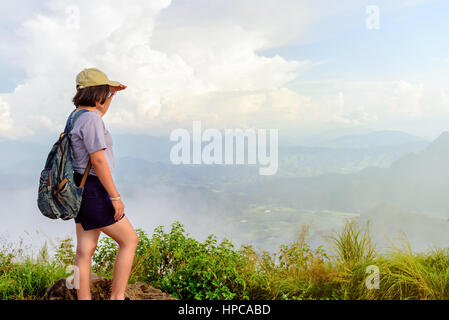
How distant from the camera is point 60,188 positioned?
3295 mm

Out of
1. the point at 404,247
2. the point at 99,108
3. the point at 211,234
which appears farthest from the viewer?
the point at 211,234

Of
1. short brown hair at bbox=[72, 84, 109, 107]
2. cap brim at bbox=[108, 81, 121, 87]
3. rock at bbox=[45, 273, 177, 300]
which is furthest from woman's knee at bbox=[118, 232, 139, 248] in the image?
cap brim at bbox=[108, 81, 121, 87]

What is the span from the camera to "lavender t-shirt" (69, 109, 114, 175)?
3305mm

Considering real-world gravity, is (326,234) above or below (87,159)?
below

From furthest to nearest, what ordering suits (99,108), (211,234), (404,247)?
(211,234)
(404,247)
(99,108)

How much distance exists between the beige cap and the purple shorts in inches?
33.0

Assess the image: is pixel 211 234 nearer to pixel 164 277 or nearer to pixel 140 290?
pixel 164 277

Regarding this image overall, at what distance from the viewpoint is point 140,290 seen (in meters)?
4.45

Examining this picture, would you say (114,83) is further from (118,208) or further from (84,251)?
(84,251)

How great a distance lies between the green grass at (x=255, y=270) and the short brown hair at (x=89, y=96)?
2435 millimetres

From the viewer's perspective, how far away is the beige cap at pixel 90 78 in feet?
11.6

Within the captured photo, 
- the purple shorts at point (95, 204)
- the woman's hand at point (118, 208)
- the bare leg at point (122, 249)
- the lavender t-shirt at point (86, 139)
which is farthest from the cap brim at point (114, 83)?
the bare leg at point (122, 249)
